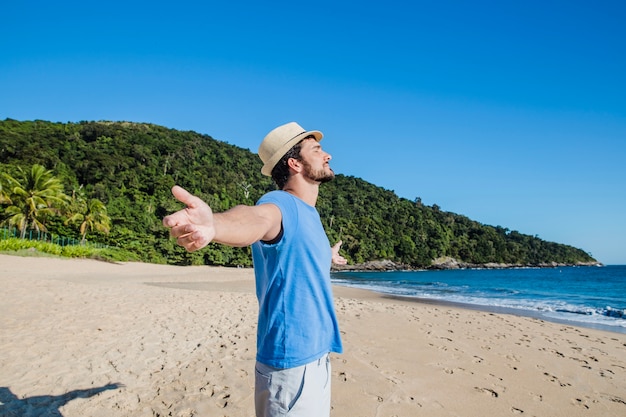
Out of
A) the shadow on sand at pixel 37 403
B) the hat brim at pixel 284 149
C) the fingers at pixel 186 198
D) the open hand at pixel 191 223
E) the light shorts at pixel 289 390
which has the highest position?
the hat brim at pixel 284 149

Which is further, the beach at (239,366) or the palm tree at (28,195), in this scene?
the palm tree at (28,195)

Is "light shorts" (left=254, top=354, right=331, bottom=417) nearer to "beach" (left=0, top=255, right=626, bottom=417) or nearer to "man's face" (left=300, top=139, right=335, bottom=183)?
"man's face" (left=300, top=139, right=335, bottom=183)

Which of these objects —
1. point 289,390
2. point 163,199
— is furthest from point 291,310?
point 163,199

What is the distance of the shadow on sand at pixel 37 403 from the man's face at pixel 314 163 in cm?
334

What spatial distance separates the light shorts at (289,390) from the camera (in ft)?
4.76

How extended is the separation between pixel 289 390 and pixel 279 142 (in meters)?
1.06

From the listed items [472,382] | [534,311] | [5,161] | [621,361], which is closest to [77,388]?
[472,382]

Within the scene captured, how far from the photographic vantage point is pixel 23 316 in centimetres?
705

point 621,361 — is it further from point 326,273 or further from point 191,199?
point 191,199

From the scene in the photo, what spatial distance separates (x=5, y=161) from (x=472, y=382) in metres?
63.6

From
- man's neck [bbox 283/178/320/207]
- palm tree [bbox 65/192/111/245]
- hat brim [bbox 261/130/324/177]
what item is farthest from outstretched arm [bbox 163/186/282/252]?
palm tree [bbox 65/192/111/245]

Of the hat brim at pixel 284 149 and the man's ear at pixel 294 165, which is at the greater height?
the hat brim at pixel 284 149

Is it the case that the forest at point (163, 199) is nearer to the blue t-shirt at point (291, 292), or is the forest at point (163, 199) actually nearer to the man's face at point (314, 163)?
the man's face at point (314, 163)

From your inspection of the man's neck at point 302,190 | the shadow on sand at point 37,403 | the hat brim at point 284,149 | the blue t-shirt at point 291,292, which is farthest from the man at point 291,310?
the shadow on sand at point 37,403
